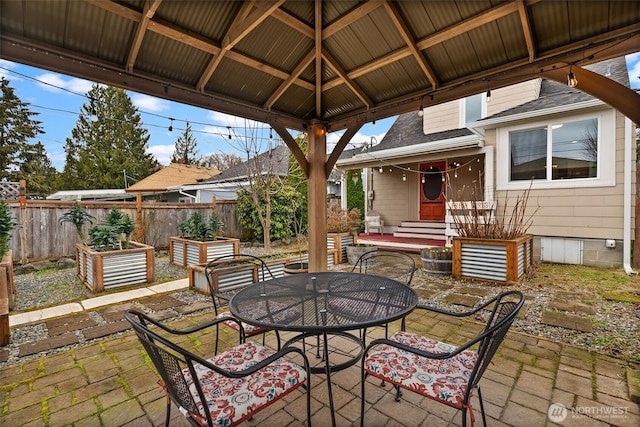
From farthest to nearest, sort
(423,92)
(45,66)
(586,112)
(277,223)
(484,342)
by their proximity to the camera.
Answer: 1. (277,223)
2. (586,112)
3. (423,92)
4. (45,66)
5. (484,342)

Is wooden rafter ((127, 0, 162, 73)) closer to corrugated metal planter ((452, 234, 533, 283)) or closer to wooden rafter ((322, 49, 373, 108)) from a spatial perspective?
wooden rafter ((322, 49, 373, 108))

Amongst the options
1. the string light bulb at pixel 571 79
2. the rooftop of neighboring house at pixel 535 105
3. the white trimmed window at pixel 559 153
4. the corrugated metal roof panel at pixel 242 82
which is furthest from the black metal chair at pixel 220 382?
the white trimmed window at pixel 559 153

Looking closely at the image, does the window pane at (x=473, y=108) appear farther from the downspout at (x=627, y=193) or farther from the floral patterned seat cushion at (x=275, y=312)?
the floral patterned seat cushion at (x=275, y=312)

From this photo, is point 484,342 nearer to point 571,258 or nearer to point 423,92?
point 423,92

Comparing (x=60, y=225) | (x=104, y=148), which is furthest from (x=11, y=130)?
(x=60, y=225)

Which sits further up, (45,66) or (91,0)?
(91,0)

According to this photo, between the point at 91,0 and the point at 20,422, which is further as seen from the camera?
the point at 91,0

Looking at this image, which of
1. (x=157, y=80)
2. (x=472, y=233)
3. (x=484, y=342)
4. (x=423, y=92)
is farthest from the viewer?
(x=472, y=233)

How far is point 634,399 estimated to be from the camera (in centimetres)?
202

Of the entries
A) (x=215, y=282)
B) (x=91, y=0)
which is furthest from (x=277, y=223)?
(x=91, y=0)

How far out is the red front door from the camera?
9.42 metres

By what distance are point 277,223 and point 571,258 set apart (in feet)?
24.3

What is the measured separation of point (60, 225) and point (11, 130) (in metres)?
15.8

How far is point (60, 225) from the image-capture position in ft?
22.7
